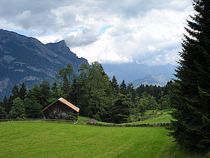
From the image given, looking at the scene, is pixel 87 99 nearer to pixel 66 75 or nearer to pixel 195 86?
pixel 66 75

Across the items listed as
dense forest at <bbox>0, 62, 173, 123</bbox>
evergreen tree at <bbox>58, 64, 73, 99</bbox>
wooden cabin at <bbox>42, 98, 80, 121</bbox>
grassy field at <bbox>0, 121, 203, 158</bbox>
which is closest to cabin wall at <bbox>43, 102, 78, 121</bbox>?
wooden cabin at <bbox>42, 98, 80, 121</bbox>

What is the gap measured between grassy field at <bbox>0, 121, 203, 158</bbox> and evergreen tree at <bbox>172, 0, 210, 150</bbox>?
75.0 inches

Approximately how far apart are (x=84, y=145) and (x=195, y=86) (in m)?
23.9

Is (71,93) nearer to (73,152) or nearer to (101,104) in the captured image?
(101,104)

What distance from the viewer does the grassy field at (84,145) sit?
39.0m

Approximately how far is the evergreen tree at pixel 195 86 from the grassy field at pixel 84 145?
6.25 feet

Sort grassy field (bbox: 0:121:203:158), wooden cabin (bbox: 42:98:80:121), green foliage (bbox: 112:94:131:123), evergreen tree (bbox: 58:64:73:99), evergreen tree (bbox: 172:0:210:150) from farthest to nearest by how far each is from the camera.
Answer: evergreen tree (bbox: 58:64:73:99) → green foliage (bbox: 112:94:131:123) → wooden cabin (bbox: 42:98:80:121) → grassy field (bbox: 0:121:203:158) → evergreen tree (bbox: 172:0:210:150)

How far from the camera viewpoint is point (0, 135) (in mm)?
63812

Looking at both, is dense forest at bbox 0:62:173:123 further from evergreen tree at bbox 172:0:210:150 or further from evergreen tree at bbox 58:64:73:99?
evergreen tree at bbox 172:0:210:150

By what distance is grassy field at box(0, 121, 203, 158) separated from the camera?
39031 mm

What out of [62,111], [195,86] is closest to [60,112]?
[62,111]

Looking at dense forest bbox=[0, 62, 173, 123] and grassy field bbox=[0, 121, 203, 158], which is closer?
grassy field bbox=[0, 121, 203, 158]

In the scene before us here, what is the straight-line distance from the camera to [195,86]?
2967 centimetres

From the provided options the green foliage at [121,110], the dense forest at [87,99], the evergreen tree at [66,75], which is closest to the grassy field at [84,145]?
the green foliage at [121,110]
